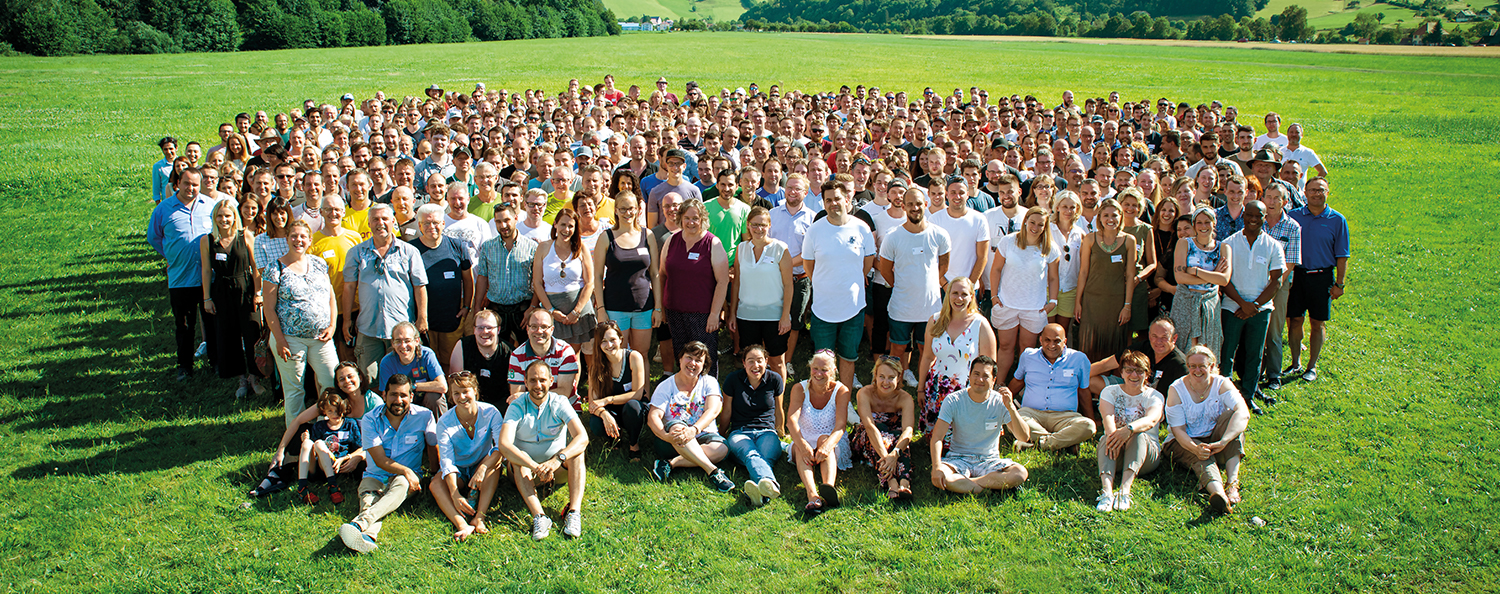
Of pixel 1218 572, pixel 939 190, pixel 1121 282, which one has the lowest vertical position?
pixel 1218 572

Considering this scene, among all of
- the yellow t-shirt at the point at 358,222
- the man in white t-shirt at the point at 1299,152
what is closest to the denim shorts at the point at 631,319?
the yellow t-shirt at the point at 358,222

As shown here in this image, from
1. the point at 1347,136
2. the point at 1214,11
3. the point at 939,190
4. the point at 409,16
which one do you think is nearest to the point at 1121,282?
the point at 939,190

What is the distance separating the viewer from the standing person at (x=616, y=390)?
7.03 m

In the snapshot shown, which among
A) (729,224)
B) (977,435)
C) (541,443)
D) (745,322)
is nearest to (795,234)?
(729,224)

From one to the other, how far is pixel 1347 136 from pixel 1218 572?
3190 cm

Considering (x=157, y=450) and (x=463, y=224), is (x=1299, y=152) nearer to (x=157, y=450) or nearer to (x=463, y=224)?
(x=463, y=224)

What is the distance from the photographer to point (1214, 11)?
12900cm

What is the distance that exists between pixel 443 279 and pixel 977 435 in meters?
4.63

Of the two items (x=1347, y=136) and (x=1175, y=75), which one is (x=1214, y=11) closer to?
(x=1175, y=75)

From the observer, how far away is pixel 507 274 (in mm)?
7449

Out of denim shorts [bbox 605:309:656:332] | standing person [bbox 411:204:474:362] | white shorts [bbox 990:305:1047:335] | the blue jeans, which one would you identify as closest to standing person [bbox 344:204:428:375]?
standing person [bbox 411:204:474:362]

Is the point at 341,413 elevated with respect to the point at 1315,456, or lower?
elevated

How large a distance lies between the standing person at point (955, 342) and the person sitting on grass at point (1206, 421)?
4.82 feet

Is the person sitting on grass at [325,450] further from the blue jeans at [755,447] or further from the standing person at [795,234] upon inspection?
the standing person at [795,234]
